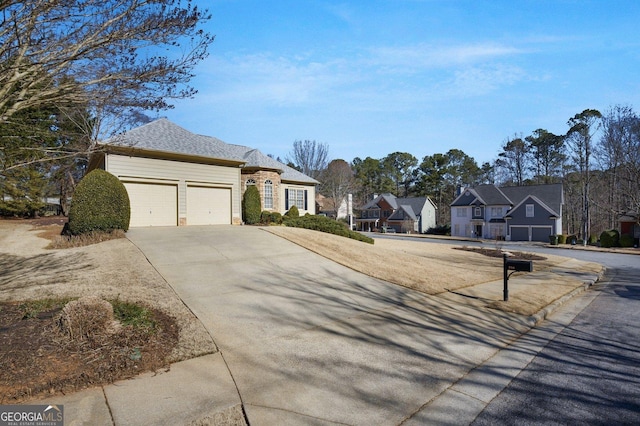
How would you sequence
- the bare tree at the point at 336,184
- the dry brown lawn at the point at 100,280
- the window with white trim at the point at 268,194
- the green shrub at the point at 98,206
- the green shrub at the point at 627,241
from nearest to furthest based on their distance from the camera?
the dry brown lawn at the point at 100,280 < the green shrub at the point at 98,206 < the window with white trim at the point at 268,194 < the green shrub at the point at 627,241 < the bare tree at the point at 336,184

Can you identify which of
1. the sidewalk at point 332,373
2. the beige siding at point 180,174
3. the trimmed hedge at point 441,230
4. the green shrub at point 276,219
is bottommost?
the trimmed hedge at point 441,230

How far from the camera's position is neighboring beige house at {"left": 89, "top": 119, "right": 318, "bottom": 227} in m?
17.7

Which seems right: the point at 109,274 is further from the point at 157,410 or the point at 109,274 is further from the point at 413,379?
the point at 413,379

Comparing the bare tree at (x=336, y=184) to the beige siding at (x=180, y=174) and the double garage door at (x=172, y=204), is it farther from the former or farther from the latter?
the double garage door at (x=172, y=204)

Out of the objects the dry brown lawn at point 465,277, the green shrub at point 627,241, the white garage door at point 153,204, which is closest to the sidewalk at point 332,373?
the dry brown lawn at point 465,277

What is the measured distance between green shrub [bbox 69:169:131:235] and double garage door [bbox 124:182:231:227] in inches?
133

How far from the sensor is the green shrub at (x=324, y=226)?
65.1ft

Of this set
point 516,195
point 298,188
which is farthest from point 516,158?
point 298,188

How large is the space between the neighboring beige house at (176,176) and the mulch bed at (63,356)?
42.5ft

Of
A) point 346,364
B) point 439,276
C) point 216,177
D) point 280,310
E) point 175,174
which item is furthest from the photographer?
point 216,177

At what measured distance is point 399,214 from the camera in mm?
59781

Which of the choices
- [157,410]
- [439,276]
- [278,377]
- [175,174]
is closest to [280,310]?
[278,377]

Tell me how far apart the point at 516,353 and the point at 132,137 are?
1886cm

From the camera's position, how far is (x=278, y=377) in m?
4.46
